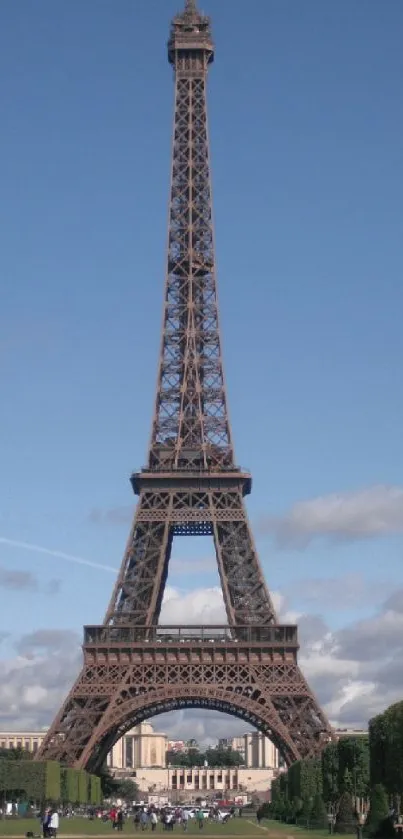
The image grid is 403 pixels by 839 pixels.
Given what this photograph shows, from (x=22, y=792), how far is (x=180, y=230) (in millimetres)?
41693

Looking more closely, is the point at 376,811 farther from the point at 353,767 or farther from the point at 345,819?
the point at 353,767

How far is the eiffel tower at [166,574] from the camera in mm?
94625

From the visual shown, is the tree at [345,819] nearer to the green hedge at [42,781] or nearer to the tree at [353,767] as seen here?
the tree at [353,767]

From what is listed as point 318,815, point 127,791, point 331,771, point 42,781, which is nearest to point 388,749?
point 318,815

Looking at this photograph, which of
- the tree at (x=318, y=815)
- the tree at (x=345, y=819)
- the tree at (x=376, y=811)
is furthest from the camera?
the tree at (x=318, y=815)

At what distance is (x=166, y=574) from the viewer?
341 ft

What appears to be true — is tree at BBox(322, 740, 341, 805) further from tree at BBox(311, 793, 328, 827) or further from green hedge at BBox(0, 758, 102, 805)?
green hedge at BBox(0, 758, 102, 805)

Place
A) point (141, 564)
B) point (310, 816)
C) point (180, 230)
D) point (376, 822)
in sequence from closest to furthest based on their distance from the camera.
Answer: point (376, 822)
point (310, 816)
point (141, 564)
point (180, 230)

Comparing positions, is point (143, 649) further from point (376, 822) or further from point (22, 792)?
point (376, 822)

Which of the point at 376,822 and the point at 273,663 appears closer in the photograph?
the point at 376,822

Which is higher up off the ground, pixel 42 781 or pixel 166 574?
pixel 166 574

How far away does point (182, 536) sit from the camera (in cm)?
10406

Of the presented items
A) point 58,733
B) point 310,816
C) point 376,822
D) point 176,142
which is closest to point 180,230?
point 176,142

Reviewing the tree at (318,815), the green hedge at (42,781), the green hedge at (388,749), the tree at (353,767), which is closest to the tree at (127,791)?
the green hedge at (42,781)
